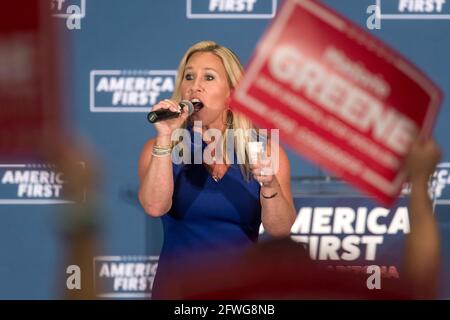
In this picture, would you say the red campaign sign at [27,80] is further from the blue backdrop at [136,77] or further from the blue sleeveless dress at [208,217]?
the blue sleeveless dress at [208,217]

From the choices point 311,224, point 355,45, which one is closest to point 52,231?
point 311,224

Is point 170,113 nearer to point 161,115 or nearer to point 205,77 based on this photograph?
point 161,115

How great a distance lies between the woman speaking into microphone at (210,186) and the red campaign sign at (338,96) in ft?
0.28

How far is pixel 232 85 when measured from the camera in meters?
2.43

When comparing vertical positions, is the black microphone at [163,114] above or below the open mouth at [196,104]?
below

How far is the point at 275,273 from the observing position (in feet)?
8.14

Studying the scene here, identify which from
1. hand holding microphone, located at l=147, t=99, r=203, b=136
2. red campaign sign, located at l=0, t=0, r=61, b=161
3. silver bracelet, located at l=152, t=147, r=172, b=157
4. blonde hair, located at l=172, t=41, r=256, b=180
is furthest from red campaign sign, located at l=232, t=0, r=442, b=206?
red campaign sign, located at l=0, t=0, r=61, b=161

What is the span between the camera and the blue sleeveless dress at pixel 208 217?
240 cm

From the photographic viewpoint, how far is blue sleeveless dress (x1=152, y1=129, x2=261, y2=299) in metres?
2.40

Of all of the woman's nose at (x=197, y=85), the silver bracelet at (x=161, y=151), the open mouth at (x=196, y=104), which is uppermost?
the woman's nose at (x=197, y=85)

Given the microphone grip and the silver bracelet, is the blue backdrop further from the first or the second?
the microphone grip

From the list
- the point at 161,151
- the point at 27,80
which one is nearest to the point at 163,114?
the point at 161,151

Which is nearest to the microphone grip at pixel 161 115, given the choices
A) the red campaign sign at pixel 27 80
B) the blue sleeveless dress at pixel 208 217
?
the blue sleeveless dress at pixel 208 217

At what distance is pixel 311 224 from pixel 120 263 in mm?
690
